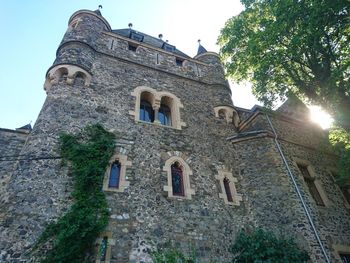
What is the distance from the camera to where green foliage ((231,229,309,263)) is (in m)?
7.57

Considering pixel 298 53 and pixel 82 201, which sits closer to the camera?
pixel 82 201

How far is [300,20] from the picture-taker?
36.0 ft

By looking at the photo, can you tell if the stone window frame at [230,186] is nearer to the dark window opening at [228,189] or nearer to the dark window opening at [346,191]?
the dark window opening at [228,189]

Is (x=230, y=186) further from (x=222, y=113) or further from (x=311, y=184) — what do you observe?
(x=222, y=113)

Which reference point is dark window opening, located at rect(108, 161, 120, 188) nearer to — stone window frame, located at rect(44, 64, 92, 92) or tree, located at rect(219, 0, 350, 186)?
stone window frame, located at rect(44, 64, 92, 92)

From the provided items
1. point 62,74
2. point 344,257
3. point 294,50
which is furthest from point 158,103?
point 344,257

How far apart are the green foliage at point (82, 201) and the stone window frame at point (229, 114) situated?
633 centimetres

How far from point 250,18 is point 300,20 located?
10.2 feet

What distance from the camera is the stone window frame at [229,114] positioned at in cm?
1387

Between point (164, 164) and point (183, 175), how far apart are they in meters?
0.86

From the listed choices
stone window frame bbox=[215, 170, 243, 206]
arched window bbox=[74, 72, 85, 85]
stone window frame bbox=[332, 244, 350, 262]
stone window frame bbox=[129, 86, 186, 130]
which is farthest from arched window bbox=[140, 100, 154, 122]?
stone window frame bbox=[332, 244, 350, 262]

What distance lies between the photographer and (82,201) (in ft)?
25.8

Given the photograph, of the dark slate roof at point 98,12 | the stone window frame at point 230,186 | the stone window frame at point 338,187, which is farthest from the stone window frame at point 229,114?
the dark slate roof at point 98,12

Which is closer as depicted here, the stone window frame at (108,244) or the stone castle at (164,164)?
the stone window frame at (108,244)
